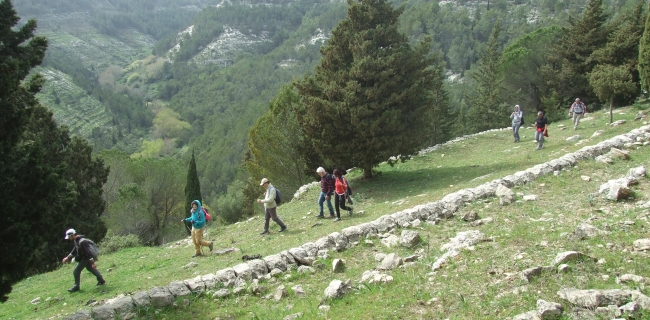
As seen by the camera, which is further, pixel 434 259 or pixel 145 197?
pixel 145 197

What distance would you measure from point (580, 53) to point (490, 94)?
11770 millimetres

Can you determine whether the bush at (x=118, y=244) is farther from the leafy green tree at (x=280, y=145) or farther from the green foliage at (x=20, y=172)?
the green foliage at (x=20, y=172)

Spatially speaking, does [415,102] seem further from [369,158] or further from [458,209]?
[458,209]

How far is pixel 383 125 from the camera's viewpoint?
18375 mm

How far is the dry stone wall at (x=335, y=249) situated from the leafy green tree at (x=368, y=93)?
6648 mm

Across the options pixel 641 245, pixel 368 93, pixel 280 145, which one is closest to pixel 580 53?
pixel 280 145

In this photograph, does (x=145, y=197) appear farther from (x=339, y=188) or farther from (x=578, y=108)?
(x=578, y=108)

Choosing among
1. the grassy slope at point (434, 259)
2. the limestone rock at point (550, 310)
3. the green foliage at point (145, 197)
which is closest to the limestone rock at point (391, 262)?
the grassy slope at point (434, 259)

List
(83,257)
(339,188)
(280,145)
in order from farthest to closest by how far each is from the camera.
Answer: (280,145)
(339,188)
(83,257)

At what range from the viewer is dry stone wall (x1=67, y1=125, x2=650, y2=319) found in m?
7.76

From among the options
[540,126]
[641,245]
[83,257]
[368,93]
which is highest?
[368,93]

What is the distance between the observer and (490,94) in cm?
4809

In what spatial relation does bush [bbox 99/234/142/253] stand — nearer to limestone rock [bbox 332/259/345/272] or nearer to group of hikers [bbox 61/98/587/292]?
group of hikers [bbox 61/98/587/292]

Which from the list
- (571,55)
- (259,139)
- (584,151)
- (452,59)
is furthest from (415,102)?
(452,59)
